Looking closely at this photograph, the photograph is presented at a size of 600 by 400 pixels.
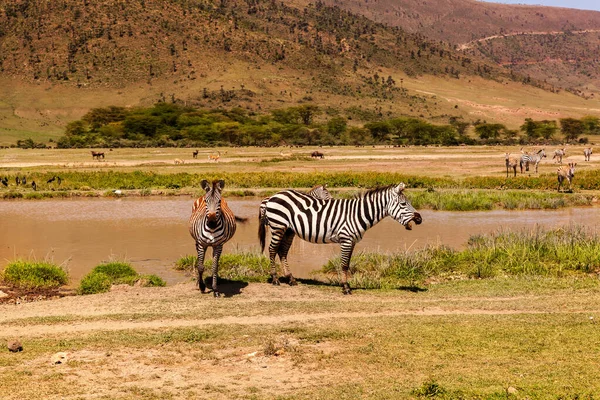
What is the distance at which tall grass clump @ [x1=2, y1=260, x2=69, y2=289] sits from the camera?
52.9 feet

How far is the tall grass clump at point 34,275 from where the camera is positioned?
16125 millimetres

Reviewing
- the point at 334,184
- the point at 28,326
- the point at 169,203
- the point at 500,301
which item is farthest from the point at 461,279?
the point at 334,184

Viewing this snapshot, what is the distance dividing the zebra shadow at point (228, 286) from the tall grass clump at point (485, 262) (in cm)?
202

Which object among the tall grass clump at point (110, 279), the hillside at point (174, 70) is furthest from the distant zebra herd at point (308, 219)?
the hillside at point (174, 70)

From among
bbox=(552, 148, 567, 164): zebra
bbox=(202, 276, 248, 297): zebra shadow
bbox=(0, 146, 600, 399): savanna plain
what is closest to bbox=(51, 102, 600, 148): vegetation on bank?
bbox=(552, 148, 567, 164): zebra

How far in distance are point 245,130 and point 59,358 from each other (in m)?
89.2

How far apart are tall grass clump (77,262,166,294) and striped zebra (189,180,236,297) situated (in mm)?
2077

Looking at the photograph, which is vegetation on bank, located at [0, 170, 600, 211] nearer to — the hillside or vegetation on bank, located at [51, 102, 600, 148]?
vegetation on bank, located at [51, 102, 600, 148]

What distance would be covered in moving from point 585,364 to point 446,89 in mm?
165922

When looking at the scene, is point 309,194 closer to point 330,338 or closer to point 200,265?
point 200,265

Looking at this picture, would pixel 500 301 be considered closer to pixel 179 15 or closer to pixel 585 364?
pixel 585 364

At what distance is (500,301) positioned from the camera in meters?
13.9

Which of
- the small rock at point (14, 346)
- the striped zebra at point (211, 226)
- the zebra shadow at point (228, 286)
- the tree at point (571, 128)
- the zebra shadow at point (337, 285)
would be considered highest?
the tree at point (571, 128)

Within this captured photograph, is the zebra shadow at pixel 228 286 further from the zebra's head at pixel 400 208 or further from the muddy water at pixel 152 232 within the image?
the zebra's head at pixel 400 208
